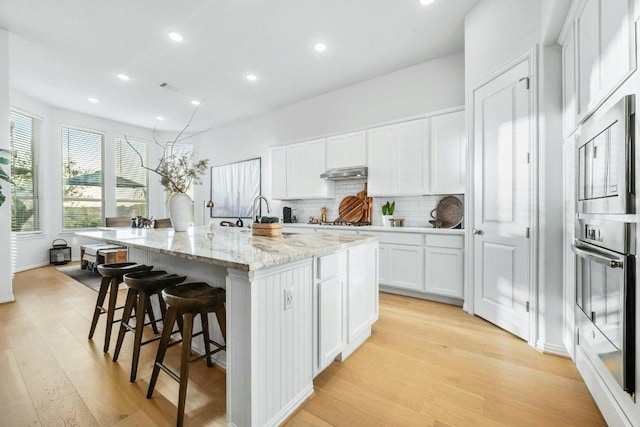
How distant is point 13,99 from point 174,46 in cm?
382

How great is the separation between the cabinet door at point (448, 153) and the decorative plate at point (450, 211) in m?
0.29

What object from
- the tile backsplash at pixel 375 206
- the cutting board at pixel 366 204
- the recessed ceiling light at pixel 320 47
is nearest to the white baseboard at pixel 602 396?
the tile backsplash at pixel 375 206

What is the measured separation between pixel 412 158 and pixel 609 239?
2510 mm

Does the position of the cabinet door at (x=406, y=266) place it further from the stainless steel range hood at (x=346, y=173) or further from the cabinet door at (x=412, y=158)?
the stainless steel range hood at (x=346, y=173)

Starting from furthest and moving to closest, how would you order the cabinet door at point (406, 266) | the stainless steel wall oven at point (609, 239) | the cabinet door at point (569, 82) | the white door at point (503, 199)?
the cabinet door at point (406, 266), the white door at point (503, 199), the cabinet door at point (569, 82), the stainless steel wall oven at point (609, 239)

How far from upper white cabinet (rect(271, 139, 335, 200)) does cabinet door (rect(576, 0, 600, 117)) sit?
3252 mm

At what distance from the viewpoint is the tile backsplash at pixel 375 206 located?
12.6 ft

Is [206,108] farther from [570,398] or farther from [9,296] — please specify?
[570,398]

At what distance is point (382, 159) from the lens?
3.92m

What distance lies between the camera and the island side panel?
1.24 m

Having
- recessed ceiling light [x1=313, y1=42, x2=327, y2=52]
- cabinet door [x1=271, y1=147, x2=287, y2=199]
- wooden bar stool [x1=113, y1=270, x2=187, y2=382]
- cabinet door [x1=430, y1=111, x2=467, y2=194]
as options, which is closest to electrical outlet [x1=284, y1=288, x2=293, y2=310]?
wooden bar stool [x1=113, y1=270, x2=187, y2=382]

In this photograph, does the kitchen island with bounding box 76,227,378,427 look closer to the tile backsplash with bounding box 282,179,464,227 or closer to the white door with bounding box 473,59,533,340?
the white door with bounding box 473,59,533,340

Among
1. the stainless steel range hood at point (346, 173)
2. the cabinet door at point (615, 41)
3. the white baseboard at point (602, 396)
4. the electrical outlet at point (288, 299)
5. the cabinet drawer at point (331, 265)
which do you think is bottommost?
the white baseboard at point (602, 396)

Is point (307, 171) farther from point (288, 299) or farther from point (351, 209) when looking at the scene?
point (288, 299)
